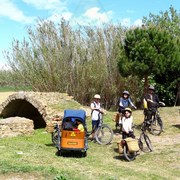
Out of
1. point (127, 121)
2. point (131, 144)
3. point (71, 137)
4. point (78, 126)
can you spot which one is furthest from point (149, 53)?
Result: point (71, 137)

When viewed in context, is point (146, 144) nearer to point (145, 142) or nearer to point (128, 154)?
point (145, 142)

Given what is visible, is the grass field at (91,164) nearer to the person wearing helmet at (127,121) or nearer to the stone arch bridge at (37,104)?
the person wearing helmet at (127,121)

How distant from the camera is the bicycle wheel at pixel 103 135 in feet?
38.2

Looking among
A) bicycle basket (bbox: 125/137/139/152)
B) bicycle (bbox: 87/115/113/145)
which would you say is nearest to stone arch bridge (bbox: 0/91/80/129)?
bicycle (bbox: 87/115/113/145)

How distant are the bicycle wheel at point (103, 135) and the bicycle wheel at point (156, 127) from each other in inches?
93.1

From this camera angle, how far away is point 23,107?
21734 millimetres

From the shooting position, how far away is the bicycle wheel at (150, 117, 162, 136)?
529 inches

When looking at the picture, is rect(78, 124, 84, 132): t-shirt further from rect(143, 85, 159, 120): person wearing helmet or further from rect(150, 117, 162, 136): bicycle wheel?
rect(150, 117, 162, 136): bicycle wheel

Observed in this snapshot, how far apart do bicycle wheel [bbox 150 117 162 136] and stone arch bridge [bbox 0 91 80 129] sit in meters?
4.27

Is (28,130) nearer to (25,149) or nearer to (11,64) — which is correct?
(25,149)

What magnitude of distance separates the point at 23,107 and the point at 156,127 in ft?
32.9

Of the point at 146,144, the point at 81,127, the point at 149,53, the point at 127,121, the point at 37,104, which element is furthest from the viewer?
the point at 37,104

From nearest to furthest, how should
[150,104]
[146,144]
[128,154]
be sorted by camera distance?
[128,154] < [146,144] < [150,104]

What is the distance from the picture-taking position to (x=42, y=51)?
2180 centimetres
